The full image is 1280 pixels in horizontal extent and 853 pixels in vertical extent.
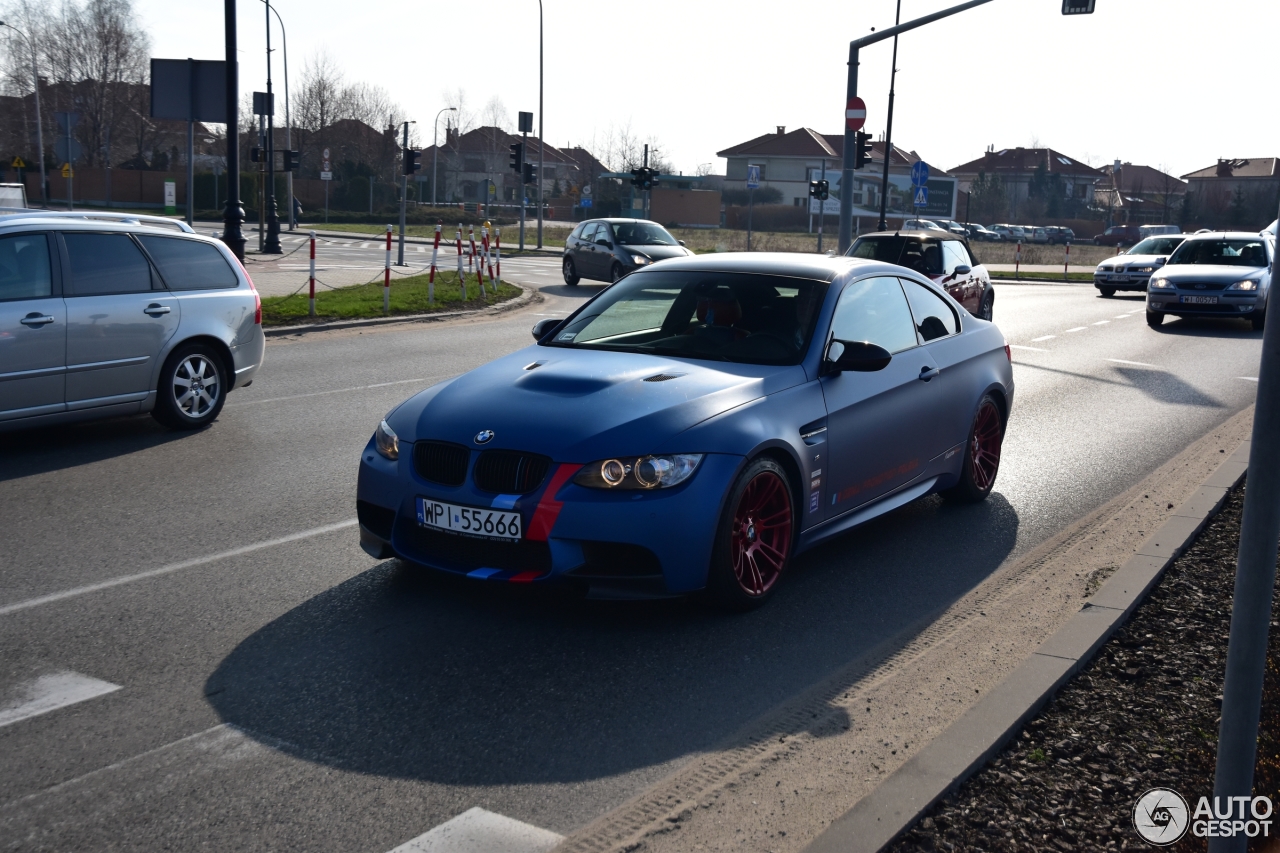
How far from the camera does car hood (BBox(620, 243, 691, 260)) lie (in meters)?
26.3

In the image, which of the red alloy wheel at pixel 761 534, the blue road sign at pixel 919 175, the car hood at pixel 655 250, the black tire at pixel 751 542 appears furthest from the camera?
the blue road sign at pixel 919 175

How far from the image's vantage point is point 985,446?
25.4 feet

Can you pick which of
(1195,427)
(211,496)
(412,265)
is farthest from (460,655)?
(412,265)

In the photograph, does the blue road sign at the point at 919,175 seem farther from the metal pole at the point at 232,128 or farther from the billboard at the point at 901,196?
the billboard at the point at 901,196

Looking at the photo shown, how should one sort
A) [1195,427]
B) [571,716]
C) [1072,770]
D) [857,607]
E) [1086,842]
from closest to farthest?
[1086,842] → [1072,770] → [571,716] → [857,607] → [1195,427]

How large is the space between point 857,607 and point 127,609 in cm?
322

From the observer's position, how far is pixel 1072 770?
150 inches

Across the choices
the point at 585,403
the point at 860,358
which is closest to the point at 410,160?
the point at 860,358

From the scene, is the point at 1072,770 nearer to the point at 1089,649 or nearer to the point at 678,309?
the point at 1089,649

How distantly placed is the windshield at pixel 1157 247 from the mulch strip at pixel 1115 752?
28.6 meters

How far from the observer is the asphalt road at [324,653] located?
3637 mm

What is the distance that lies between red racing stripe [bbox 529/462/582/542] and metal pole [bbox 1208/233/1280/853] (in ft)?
8.63

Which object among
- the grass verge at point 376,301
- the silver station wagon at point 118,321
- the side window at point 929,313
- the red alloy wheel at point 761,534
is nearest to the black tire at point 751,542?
the red alloy wheel at point 761,534

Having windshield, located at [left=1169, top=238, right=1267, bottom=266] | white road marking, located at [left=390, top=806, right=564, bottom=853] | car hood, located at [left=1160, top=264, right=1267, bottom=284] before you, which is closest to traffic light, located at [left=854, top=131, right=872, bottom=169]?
windshield, located at [left=1169, top=238, right=1267, bottom=266]
